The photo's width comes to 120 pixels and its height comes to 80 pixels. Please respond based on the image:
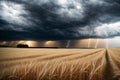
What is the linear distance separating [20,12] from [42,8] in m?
0.41

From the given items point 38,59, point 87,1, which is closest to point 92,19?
point 87,1

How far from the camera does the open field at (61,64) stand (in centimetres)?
320

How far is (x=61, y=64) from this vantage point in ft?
11.2

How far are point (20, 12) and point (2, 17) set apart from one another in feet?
1.41

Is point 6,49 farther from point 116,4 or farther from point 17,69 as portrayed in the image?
point 116,4

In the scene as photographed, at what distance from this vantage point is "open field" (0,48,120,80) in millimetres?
3197

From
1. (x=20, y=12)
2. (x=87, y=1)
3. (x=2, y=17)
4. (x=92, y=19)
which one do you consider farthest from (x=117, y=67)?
(x=2, y=17)

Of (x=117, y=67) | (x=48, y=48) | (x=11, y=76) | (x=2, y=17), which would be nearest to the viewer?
(x=117, y=67)

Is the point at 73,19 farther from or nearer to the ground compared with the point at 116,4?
nearer to the ground

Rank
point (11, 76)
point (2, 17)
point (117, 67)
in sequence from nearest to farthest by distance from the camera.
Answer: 1. point (117, 67)
2. point (11, 76)
3. point (2, 17)

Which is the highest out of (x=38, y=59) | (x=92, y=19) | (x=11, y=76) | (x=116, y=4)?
(x=116, y=4)

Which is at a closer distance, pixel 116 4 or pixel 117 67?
pixel 117 67

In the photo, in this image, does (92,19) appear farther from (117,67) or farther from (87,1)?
(117,67)

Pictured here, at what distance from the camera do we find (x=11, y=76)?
341 centimetres
